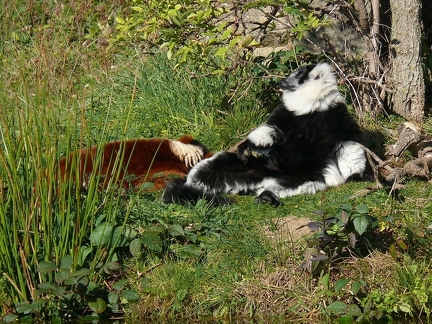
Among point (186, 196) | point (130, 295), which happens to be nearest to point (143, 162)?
point (186, 196)

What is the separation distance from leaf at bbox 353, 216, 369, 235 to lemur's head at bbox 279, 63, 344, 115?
180 cm

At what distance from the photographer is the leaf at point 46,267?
15.1ft

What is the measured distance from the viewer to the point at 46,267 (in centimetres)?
460

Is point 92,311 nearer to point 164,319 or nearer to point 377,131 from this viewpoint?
point 164,319

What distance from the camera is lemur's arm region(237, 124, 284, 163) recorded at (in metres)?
6.30

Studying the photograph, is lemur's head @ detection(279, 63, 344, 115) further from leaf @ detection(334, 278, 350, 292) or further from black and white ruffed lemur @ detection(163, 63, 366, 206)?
leaf @ detection(334, 278, 350, 292)

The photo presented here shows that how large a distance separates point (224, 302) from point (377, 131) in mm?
3095

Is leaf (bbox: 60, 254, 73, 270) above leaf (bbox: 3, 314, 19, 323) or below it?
above

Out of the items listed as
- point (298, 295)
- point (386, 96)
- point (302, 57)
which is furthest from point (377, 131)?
point (298, 295)

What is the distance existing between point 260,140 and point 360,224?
1.78 m

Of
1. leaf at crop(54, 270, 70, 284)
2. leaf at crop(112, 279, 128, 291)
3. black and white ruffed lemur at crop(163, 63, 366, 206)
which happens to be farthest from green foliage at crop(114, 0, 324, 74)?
leaf at crop(54, 270, 70, 284)

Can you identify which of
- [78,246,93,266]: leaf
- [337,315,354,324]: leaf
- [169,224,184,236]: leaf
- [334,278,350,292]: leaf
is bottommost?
[337,315,354,324]: leaf

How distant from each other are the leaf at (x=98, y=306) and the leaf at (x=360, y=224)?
1.70 meters

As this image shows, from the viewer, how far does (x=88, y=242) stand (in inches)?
199
